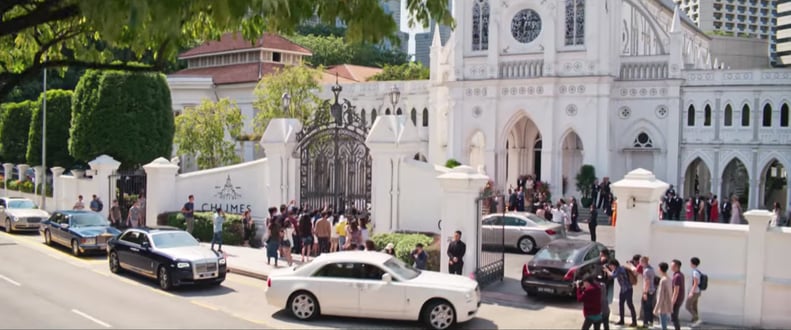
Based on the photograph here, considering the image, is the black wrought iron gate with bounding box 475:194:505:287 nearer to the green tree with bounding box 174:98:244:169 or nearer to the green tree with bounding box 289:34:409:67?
the green tree with bounding box 174:98:244:169

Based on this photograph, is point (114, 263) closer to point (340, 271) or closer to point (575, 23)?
point (340, 271)

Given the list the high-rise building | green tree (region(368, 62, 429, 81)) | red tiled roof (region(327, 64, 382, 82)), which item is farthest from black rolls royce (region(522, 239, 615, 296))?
the high-rise building

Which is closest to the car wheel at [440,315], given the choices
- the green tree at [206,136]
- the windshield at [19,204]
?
the windshield at [19,204]

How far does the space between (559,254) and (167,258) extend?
8.74m

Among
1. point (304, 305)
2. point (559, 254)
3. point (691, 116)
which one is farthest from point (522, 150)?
point (304, 305)

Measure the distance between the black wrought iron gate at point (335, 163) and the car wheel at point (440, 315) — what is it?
31.5 ft

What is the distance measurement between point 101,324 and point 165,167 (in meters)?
12.8

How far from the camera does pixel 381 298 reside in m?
13.3

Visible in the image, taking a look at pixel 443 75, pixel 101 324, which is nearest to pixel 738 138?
pixel 443 75

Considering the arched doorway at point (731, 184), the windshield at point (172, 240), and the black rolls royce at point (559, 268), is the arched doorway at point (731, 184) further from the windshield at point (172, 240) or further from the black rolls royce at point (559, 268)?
the windshield at point (172, 240)

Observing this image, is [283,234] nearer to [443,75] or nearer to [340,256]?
[340,256]

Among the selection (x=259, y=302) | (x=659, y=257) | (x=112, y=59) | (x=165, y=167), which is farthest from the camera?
(x=165, y=167)

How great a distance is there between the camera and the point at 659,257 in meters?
14.5

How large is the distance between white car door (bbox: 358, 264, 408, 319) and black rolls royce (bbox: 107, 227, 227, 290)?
16.0 feet
